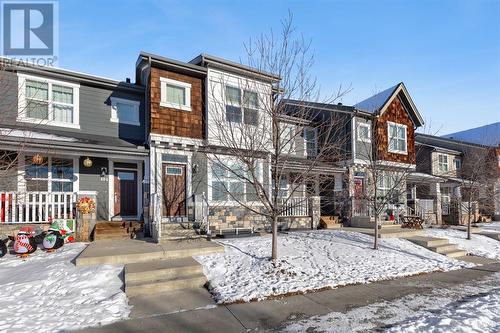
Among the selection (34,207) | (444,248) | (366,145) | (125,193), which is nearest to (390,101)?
(366,145)

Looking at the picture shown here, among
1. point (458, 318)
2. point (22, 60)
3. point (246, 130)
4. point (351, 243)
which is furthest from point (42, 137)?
point (458, 318)

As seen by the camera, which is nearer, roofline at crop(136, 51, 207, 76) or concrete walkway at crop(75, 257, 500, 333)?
concrete walkway at crop(75, 257, 500, 333)

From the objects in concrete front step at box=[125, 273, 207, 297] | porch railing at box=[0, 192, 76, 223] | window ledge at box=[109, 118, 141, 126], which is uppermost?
window ledge at box=[109, 118, 141, 126]

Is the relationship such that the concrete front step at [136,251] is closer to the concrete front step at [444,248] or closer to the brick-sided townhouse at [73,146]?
the brick-sided townhouse at [73,146]

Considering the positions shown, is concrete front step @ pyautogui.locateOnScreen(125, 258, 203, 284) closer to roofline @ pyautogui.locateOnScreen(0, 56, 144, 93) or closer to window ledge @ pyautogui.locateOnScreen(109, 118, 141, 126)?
window ledge @ pyautogui.locateOnScreen(109, 118, 141, 126)

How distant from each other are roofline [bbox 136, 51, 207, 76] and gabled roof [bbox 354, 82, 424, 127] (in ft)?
33.3

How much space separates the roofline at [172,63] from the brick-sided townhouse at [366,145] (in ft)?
19.8

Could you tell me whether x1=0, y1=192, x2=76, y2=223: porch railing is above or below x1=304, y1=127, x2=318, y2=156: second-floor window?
below

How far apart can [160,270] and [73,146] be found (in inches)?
240

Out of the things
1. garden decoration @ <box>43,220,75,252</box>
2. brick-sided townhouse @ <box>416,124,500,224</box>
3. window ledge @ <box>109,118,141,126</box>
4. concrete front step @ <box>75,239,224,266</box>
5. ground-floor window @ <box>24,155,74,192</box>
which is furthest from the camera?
brick-sided townhouse @ <box>416,124,500,224</box>

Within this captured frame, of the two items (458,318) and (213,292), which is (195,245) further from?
(458,318)

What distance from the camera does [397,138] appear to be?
63.8 feet

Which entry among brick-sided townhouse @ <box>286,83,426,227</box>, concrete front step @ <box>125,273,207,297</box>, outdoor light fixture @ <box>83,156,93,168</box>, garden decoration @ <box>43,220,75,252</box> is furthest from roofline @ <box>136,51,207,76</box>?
concrete front step @ <box>125,273,207,297</box>

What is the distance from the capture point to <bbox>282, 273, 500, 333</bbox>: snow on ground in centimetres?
482
